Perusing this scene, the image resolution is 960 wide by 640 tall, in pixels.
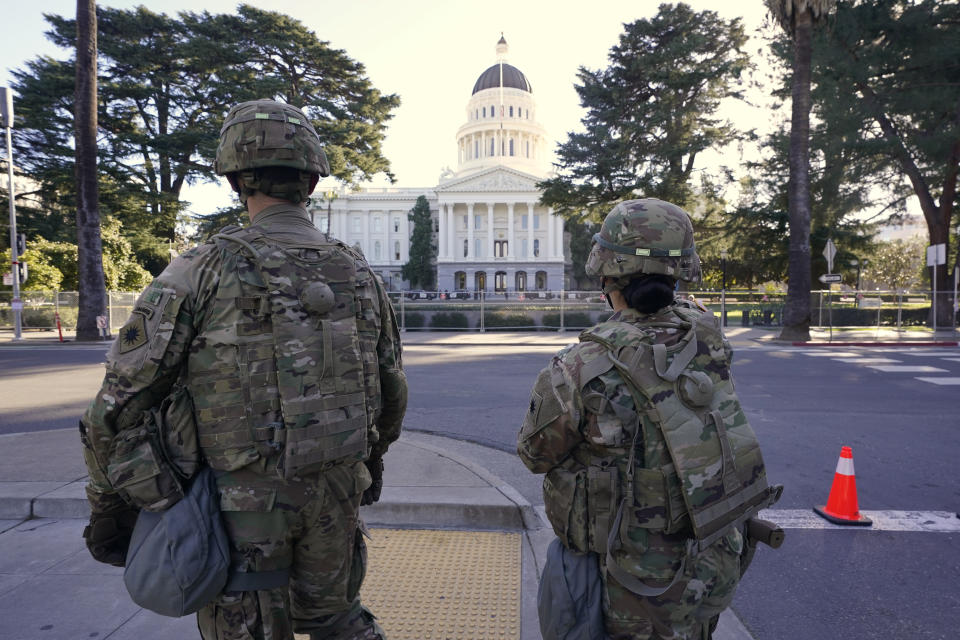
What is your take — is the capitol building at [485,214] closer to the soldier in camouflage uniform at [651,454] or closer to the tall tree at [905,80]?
the tall tree at [905,80]

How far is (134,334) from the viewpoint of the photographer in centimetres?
166

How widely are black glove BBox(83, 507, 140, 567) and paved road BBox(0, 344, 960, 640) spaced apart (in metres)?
2.74

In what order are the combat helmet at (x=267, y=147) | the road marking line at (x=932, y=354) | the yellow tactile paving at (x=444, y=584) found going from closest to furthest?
the combat helmet at (x=267, y=147), the yellow tactile paving at (x=444, y=584), the road marking line at (x=932, y=354)

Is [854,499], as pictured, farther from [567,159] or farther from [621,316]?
[567,159]

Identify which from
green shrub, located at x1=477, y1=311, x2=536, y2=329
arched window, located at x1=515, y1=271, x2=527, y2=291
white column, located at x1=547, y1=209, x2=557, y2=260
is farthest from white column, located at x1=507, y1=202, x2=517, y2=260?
green shrub, located at x1=477, y1=311, x2=536, y2=329

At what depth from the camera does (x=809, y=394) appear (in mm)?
8469

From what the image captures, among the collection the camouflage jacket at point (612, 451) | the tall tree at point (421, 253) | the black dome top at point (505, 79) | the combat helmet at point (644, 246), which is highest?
the black dome top at point (505, 79)

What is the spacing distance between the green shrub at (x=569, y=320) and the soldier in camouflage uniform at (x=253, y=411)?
19.2 meters

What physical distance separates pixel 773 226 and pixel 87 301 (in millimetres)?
25925

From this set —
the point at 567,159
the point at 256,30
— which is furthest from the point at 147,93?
the point at 567,159

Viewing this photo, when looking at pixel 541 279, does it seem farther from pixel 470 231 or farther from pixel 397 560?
pixel 397 560

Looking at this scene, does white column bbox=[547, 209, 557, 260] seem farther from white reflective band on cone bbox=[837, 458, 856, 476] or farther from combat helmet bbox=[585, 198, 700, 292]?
combat helmet bbox=[585, 198, 700, 292]

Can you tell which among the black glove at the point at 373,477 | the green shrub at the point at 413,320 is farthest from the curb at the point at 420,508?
the green shrub at the point at 413,320

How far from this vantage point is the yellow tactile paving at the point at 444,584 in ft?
8.85
